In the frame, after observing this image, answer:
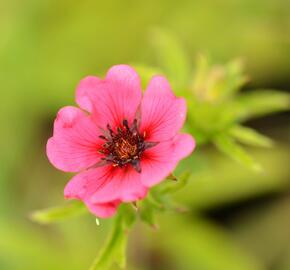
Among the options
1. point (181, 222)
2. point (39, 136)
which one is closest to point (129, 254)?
point (181, 222)

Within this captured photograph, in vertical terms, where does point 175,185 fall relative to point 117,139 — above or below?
below

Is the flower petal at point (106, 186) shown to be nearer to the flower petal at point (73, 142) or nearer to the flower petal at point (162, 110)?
the flower petal at point (73, 142)

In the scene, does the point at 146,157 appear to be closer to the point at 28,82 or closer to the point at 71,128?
the point at 71,128

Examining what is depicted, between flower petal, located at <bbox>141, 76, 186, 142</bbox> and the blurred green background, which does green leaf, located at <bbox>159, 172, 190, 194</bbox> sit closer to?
flower petal, located at <bbox>141, 76, 186, 142</bbox>

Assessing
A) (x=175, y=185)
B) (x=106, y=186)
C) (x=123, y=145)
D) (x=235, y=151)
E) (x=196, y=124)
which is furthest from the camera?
(x=196, y=124)

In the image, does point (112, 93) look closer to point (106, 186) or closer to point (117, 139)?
point (117, 139)

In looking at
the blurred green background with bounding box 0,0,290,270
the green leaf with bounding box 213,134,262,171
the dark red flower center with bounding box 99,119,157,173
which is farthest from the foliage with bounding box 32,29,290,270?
the blurred green background with bounding box 0,0,290,270

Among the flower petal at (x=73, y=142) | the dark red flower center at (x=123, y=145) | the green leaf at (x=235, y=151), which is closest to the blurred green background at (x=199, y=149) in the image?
the green leaf at (x=235, y=151)

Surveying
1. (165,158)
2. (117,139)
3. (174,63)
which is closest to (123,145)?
(117,139)
